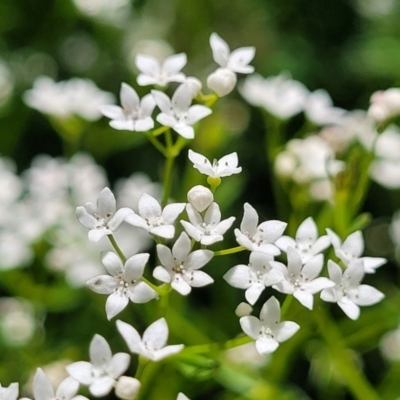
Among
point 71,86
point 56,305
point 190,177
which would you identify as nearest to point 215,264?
point 190,177

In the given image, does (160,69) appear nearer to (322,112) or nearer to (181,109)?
(181,109)

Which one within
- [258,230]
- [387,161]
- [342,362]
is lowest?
[342,362]

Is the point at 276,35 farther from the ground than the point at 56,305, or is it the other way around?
the point at 276,35

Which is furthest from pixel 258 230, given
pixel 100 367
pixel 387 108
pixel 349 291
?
pixel 387 108

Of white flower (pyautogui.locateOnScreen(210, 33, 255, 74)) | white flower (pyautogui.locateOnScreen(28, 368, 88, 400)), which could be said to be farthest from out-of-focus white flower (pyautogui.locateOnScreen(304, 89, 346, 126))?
white flower (pyautogui.locateOnScreen(28, 368, 88, 400))

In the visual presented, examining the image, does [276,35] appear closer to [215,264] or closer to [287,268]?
[215,264]
